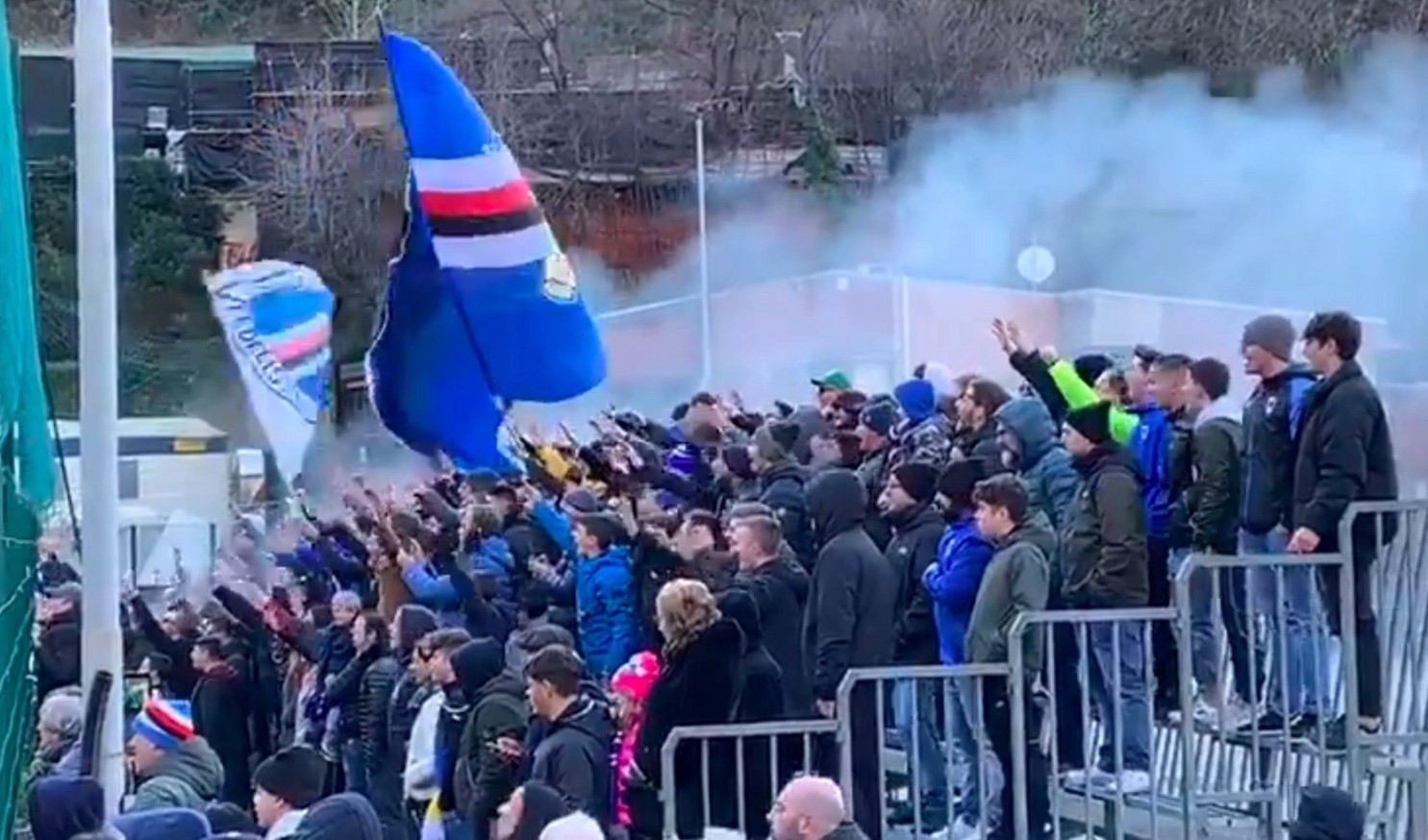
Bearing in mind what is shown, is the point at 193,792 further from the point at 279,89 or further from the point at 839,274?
the point at 279,89

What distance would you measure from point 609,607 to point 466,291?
1.38 metres

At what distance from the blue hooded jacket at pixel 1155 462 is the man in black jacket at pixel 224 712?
17.9 ft

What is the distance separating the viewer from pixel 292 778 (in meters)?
8.04

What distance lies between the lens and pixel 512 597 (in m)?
12.3

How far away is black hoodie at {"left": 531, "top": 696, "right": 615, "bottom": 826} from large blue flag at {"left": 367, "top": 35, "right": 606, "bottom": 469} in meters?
1.96

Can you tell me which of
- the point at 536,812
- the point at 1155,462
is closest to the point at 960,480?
the point at 1155,462

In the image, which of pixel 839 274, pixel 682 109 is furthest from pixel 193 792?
pixel 682 109

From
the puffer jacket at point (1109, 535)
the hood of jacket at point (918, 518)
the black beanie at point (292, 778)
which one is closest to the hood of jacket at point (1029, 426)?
the hood of jacket at point (918, 518)

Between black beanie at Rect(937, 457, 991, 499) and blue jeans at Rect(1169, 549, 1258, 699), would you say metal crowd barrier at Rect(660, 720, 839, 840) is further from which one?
blue jeans at Rect(1169, 549, 1258, 699)

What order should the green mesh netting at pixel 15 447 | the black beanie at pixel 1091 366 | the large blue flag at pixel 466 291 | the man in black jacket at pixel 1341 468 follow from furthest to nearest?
the large blue flag at pixel 466 291
the black beanie at pixel 1091 366
the man in black jacket at pixel 1341 468
the green mesh netting at pixel 15 447

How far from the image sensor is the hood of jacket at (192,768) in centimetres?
925

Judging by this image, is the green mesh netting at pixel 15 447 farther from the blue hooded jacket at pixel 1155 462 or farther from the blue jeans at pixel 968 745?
the blue hooded jacket at pixel 1155 462

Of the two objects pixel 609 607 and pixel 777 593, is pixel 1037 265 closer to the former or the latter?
pixel 609 607

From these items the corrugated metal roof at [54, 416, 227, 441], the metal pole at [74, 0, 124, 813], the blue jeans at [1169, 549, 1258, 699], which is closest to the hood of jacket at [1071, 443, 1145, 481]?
the blue jeans at [1169, 549, 1258, 699]
